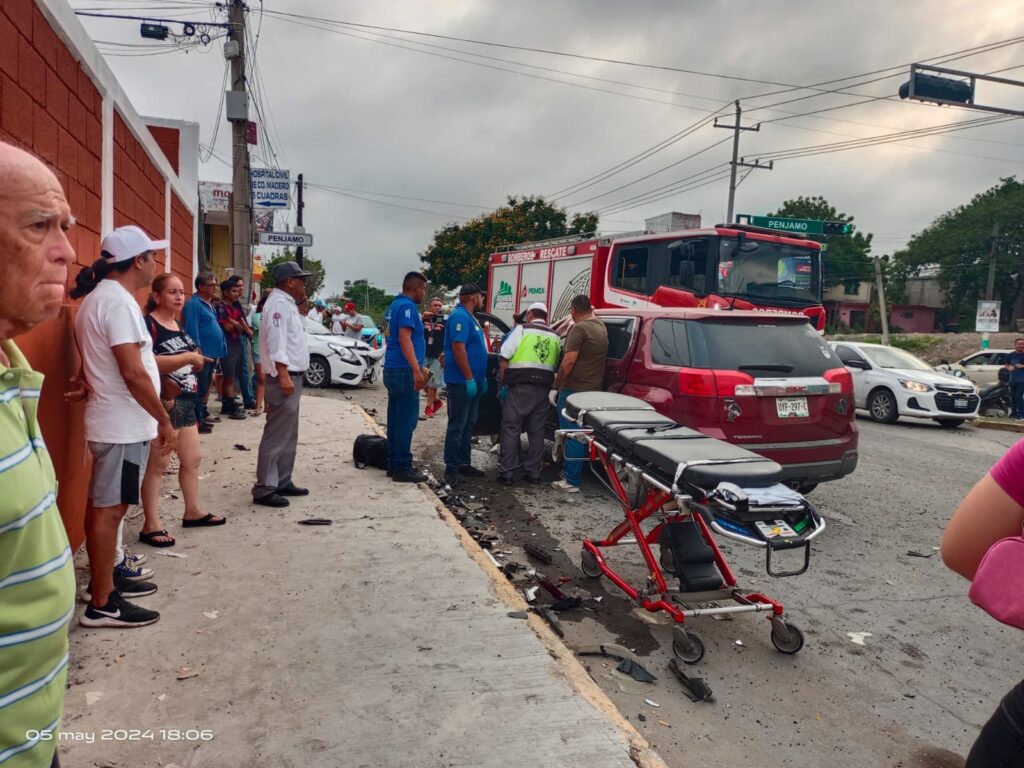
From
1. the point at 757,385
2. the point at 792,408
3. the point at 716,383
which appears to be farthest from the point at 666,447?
the point at 792,408

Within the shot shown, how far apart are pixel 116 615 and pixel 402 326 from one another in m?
3.40

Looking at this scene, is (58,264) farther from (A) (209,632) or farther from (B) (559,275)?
(B) (559,275)

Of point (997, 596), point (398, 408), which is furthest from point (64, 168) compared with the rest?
point (997, 596)

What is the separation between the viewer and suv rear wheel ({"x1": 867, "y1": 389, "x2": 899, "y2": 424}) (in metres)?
12.9

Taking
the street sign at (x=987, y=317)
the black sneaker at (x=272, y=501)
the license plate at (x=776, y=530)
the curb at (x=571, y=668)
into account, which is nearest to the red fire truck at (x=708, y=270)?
the black sneaker at (x=272, y=501)

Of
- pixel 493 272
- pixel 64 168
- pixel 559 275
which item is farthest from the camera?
pixel 493 272

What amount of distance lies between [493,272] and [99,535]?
56.5ft

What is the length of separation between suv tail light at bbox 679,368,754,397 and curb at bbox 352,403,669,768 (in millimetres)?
2132

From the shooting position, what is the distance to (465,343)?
6.80 meters

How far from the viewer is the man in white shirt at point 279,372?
17.5 feet

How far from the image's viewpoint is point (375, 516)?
5.26 m

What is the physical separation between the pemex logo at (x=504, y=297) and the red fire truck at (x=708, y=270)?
3688 mm

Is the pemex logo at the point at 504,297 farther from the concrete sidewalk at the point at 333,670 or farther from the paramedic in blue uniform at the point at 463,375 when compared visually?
the concrete sidewalk at the point at 333,670

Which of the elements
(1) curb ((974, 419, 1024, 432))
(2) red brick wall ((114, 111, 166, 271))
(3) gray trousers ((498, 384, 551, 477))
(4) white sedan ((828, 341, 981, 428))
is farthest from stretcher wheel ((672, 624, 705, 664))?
(1) curb ((974, 419, 1024, 432))
